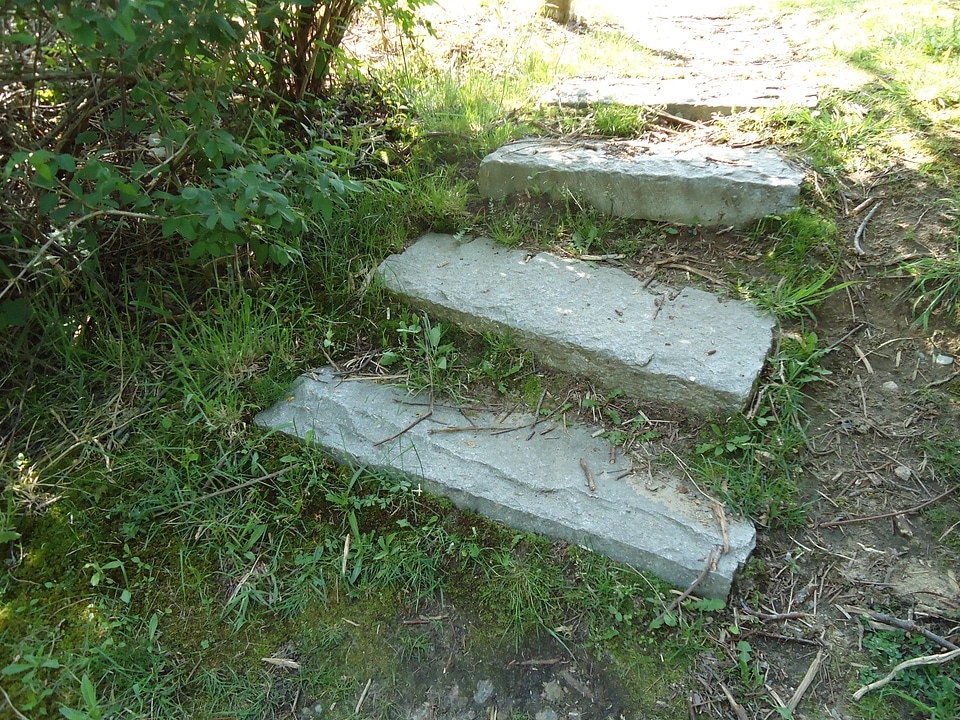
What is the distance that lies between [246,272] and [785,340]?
88.8 inches

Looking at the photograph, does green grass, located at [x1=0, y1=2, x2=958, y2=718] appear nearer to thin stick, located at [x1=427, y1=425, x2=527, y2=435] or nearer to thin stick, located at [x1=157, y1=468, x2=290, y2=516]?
thin stick, located at [x1=157, y1=468, x2=290, y2=516]

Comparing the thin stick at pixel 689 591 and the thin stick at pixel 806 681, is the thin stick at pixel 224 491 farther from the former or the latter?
the thin stick at pixel 806 681

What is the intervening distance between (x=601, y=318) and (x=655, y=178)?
762mm

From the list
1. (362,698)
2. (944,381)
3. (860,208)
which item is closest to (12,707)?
(362,698)

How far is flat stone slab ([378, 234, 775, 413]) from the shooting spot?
8.09ft

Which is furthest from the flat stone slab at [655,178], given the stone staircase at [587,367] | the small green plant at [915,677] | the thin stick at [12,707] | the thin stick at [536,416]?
the thin stick at [12,707]

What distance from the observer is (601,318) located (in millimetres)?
2723

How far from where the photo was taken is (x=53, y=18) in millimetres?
2340

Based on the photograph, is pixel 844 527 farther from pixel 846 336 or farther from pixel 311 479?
pixel 311 479

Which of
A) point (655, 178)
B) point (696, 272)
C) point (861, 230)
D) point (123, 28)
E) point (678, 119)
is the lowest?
point (696, 272)

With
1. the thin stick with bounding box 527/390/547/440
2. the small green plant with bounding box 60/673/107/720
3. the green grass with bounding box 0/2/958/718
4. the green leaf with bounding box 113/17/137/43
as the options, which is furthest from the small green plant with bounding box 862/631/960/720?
the green leaf with bounding box 113/17/137/43

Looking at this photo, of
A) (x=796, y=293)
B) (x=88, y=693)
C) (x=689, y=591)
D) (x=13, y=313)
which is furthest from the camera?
(x=796, y=293)

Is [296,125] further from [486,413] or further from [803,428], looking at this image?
[803,428]

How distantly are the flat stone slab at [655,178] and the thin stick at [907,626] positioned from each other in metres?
1.65
